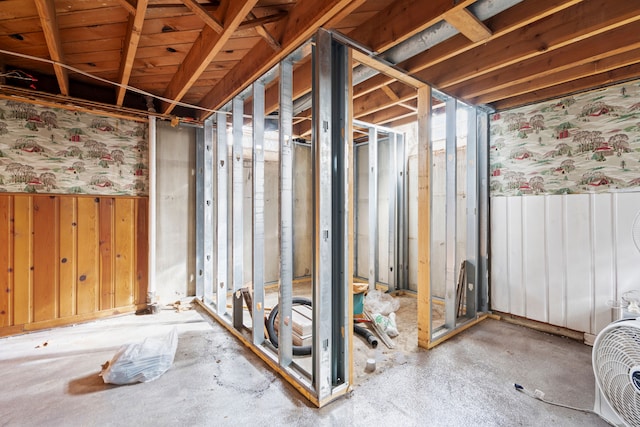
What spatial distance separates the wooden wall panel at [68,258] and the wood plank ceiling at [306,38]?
115 cm

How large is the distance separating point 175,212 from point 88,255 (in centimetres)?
101

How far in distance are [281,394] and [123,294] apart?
253 cm

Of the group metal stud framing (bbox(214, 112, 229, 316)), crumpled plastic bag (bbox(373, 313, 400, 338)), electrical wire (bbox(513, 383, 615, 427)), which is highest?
metal stud framing (bbox(214, 112, 229, 316))

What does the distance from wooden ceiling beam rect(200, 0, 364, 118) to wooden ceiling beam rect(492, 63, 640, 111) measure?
8.26ft

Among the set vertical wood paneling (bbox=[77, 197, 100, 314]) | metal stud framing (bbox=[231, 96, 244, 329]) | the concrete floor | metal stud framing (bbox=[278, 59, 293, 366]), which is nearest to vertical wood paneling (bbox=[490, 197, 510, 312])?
the concrete floor

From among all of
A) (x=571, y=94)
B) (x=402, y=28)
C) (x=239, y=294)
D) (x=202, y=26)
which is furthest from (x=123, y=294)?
(x=571, y=94)

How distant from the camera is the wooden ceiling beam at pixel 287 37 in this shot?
1.66 meters

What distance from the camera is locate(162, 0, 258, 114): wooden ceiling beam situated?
171 centimetres

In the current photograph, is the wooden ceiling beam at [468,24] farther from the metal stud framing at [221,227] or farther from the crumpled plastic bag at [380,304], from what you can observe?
the crumpled plastic bag at [380,304]

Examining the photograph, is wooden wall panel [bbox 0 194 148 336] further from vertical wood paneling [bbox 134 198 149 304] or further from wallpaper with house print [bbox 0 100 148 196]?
wallpaper with house print [bbox 0 100 148 196]

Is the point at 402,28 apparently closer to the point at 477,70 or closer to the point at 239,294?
the point at 477,70

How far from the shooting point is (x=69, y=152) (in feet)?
10.1

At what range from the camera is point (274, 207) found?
15.5 feet

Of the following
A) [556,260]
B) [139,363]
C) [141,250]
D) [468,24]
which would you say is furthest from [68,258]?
[556,260]
